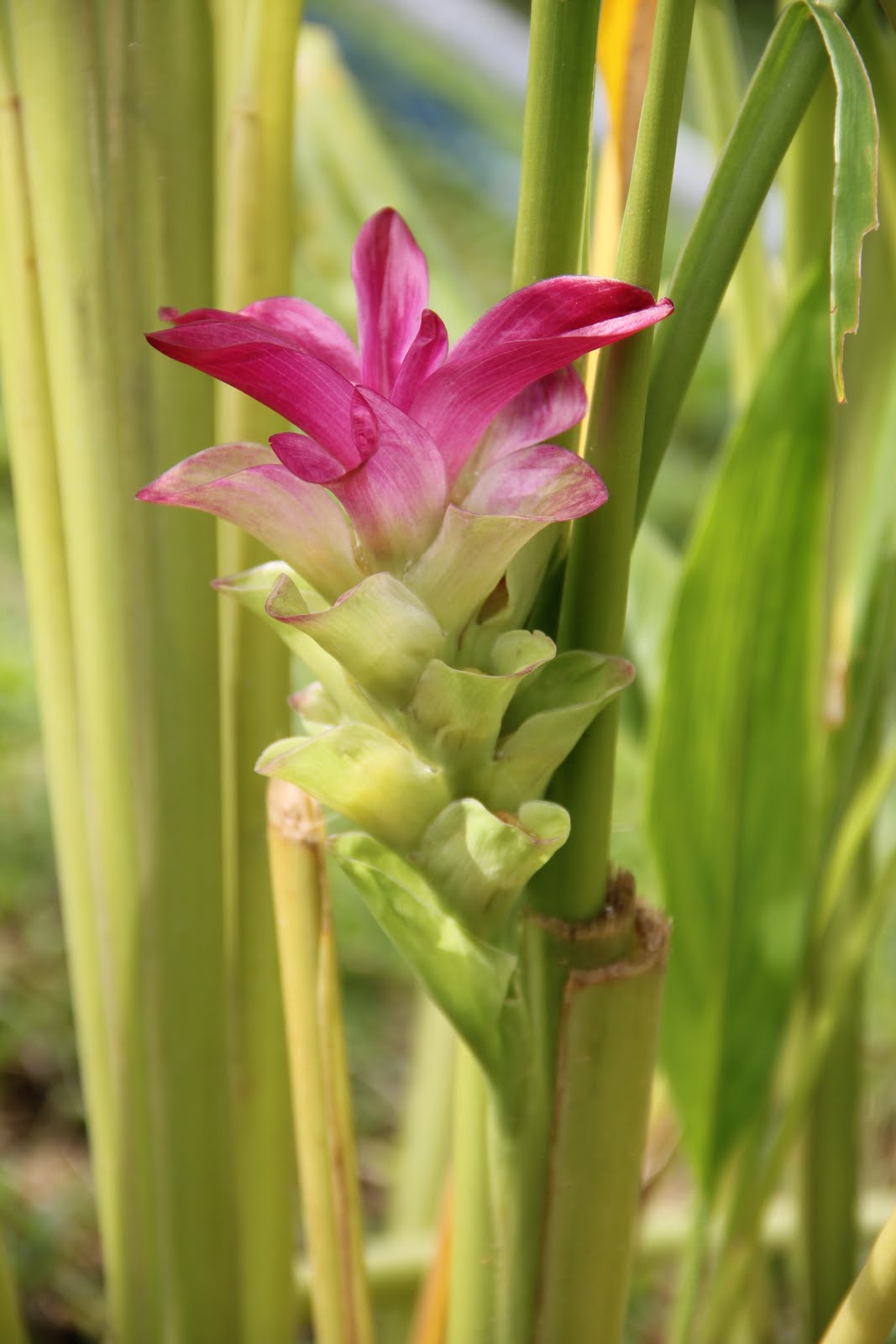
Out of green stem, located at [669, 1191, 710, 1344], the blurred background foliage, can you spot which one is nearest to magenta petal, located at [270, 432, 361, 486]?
the blurred background foliage

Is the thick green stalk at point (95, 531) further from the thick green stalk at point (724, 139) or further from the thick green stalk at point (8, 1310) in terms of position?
the thick green stalk at point (724, 139)

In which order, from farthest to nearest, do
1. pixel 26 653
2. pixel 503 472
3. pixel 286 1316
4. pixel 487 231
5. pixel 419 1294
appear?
pixel 487 231, pixel 26 653, pixel 419 1294, pixel 286 1316, pixel 503 472

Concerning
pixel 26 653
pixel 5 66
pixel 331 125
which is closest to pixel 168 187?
pixel 5 66

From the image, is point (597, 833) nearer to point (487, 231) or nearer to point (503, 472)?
point (503, 472)

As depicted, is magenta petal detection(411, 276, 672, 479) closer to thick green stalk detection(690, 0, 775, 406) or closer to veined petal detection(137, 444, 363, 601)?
veined petal detection(137, 444, 363, 601)

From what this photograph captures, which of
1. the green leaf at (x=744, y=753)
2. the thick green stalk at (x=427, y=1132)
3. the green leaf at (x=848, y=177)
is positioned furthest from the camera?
the thick green stalk at (x=427, y=1132)

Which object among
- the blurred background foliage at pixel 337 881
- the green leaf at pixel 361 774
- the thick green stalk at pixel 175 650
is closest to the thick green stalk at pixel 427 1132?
the blurred background foliage at pixel 337 881

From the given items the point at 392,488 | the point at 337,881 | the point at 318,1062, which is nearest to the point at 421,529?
the point at 392,488

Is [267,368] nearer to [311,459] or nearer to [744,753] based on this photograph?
[311,459]
